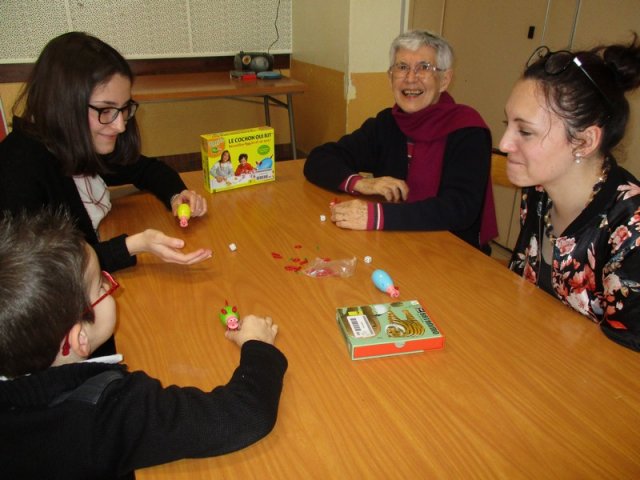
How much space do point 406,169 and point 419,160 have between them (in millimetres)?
→ 83

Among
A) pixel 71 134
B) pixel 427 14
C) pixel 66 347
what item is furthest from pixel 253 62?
pixel 66 347

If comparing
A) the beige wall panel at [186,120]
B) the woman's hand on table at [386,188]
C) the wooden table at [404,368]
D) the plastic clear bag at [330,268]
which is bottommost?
the beige wall panel at [186,120]

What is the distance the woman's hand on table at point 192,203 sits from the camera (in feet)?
5.16

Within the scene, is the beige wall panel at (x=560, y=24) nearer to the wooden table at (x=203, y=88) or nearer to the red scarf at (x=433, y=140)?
the red scarf at (x=433, y=140)

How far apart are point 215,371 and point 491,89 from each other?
8.93 ft

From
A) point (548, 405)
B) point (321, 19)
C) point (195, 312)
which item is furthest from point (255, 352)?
point (321, 19)

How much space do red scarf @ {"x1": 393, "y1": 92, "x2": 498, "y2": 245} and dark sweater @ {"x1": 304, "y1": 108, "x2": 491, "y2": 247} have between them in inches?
1.3

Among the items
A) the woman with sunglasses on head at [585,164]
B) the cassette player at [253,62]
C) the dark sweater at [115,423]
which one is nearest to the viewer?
the dark sweater at [115,423]

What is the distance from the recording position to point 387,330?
97 centimetres

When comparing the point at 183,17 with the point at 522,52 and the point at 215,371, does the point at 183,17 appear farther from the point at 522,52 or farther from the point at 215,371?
the point at 215,371

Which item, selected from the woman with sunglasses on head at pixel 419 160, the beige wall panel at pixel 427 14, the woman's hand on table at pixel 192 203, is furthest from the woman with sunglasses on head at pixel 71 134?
the beige wall panel at pixel 427 14

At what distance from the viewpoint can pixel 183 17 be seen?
12.7 feet

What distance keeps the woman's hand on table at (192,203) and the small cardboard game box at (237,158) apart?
179 mm

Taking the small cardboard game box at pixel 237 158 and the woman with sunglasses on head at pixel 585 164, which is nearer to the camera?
the woman with sunglasses on head at pixel 585 164
